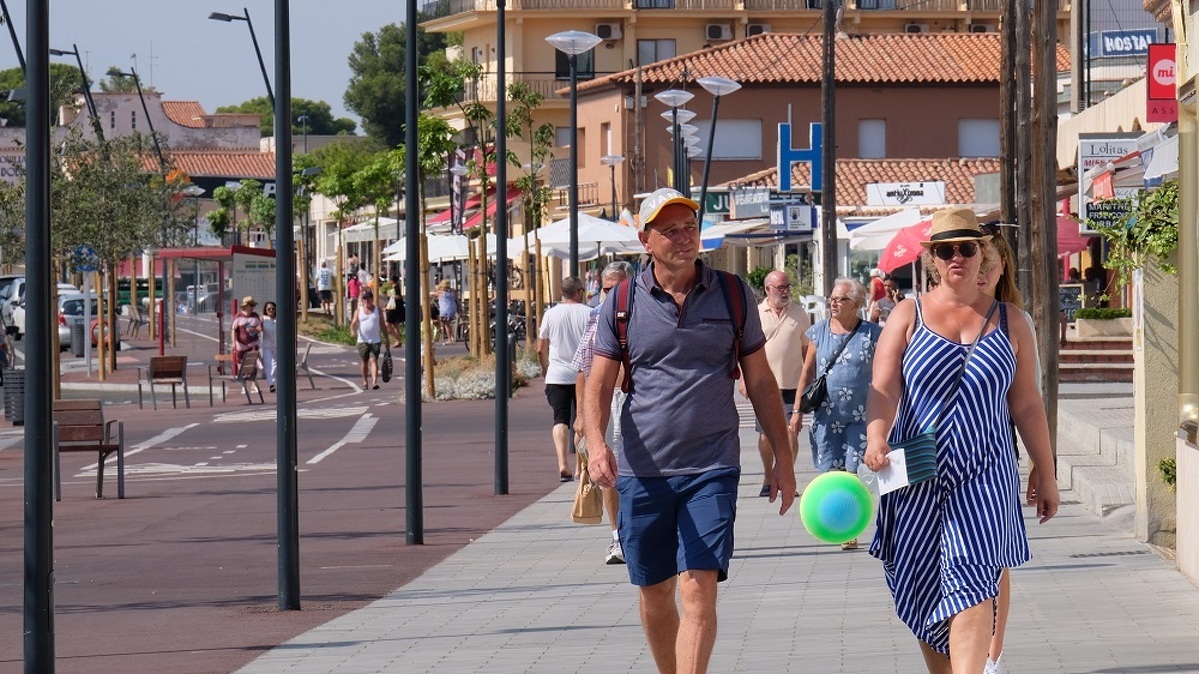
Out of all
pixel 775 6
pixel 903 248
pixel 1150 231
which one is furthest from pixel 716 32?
pixel 1150 231

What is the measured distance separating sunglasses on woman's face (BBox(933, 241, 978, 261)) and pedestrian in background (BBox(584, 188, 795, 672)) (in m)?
0.69

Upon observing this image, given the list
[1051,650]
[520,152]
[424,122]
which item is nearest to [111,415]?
[424,122]

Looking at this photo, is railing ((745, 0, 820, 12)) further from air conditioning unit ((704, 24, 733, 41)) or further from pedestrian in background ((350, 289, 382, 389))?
pedestrian in background ((350, 289, 382, 389))

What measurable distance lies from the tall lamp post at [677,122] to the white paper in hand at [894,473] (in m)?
30.3

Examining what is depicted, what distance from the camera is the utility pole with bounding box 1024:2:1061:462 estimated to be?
16.2 meters

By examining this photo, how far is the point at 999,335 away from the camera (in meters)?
6.52

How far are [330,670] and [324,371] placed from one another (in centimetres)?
3250

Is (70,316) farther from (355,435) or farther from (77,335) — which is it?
(355,435)

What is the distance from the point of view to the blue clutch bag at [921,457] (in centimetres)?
641

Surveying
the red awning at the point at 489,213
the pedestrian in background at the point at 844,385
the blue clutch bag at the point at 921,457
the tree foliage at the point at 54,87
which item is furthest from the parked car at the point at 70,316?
the blue clutch bag at the point at 921,457

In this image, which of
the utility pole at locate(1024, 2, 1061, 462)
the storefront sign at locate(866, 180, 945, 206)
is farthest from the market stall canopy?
the utility pole at locate(1024, 2, 1061, 462)

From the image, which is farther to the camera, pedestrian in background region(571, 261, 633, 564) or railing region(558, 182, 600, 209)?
railing region(558, 182, 600, 209)

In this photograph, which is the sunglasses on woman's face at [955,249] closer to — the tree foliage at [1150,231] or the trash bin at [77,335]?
the tree foliage at [1150,231]

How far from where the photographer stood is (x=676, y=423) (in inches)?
271
